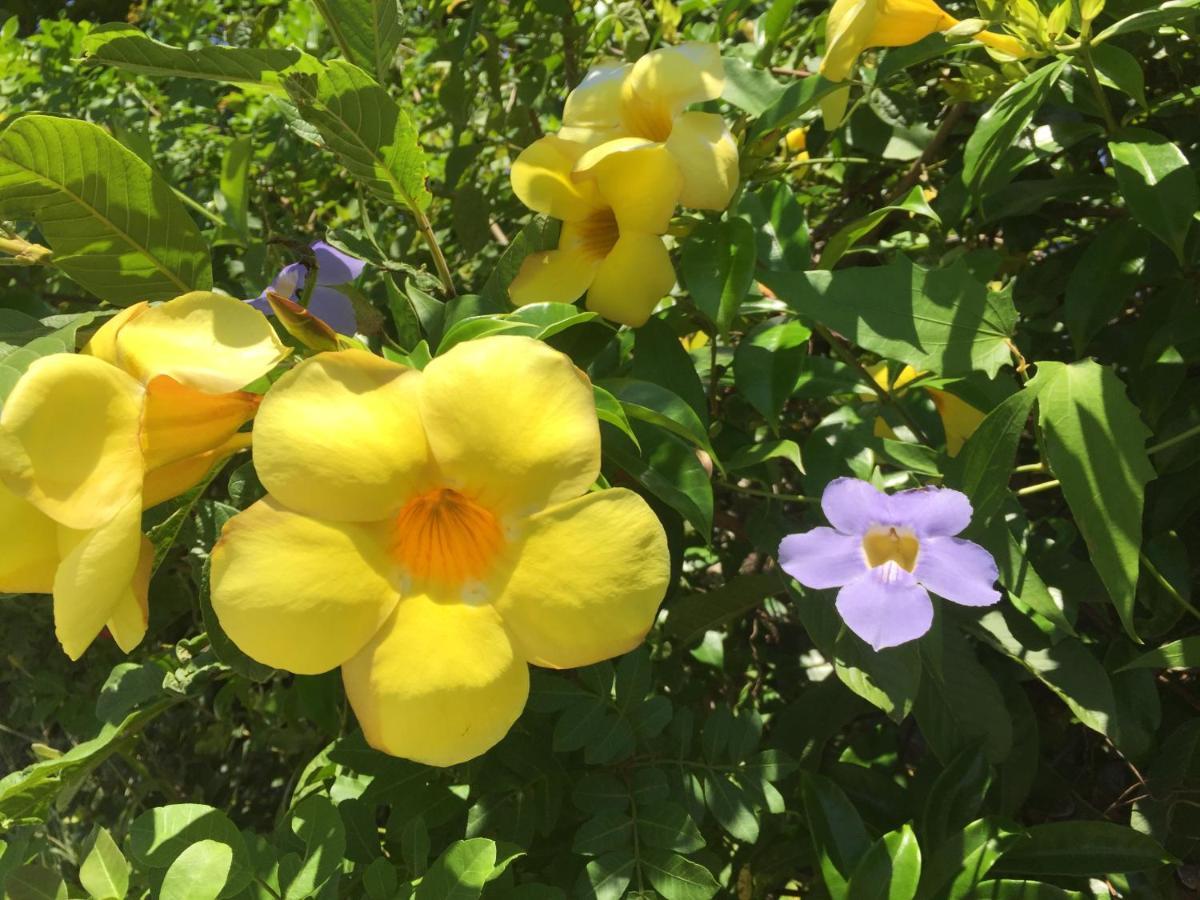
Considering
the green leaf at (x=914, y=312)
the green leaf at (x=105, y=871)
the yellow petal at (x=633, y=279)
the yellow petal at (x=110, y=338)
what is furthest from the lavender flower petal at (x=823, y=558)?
the green leaf at (x=105, y=871)

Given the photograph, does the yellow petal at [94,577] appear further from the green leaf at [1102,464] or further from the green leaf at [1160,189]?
the green leaf at [1160,189]

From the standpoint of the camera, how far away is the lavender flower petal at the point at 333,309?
46.6 inches

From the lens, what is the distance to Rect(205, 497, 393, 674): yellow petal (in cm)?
70

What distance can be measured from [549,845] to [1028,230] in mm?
1230

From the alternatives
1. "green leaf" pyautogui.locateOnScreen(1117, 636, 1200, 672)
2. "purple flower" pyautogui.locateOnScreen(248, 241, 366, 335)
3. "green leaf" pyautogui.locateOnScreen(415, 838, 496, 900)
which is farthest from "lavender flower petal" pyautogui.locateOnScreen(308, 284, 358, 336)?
"green leaf" pyautogui.locateOnScreen(1117, 636, 1200, 672)

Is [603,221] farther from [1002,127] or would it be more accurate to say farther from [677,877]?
[677,877]

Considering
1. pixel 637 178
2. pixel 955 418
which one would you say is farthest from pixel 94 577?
pixel 955 418

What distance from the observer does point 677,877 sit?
3.43 ft

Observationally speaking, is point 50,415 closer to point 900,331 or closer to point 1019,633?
point 900,331

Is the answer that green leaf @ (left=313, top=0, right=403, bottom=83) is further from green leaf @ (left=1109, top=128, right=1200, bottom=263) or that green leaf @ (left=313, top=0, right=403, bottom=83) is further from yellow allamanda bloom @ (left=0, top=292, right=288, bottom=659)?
green leaf @ (left=1109, top=128, right=1200, bottom=263)

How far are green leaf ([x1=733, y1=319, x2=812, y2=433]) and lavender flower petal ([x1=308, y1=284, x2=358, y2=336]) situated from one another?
0.48 m

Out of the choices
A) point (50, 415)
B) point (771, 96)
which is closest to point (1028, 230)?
point (771, 96)

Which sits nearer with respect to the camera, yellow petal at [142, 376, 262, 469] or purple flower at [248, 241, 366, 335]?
yellow petal at [142, 376, 262, 469]

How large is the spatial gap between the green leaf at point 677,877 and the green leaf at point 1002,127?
2.95 feet
